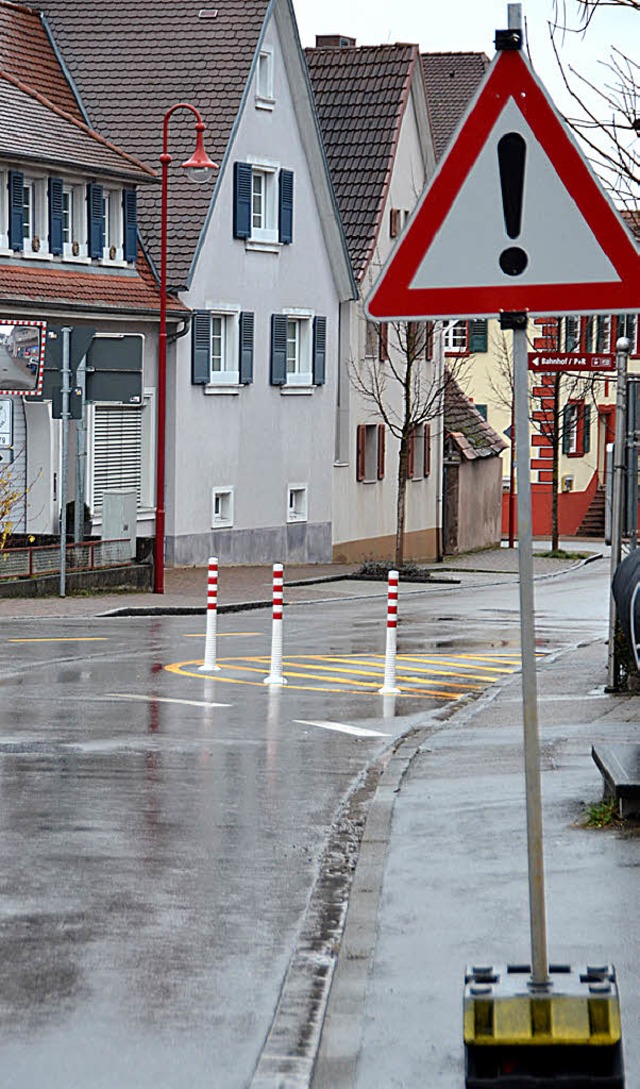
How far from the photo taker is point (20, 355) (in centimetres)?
3394

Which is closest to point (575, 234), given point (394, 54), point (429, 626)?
point (429, 626)

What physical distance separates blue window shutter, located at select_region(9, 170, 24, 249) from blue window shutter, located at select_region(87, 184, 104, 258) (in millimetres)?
2190

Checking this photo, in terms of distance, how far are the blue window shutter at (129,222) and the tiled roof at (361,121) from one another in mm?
11359

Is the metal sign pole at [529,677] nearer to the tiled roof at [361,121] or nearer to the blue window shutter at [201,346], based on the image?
the blue window shutter at [201,346]

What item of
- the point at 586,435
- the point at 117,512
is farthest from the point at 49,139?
the point at 586,435

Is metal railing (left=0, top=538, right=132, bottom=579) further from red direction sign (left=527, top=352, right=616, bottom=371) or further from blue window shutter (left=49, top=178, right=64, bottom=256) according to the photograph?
red direction sign (left=527, top=352, right=616, bottom=371)

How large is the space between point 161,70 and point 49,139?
7569mm

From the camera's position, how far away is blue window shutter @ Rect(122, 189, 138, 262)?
131ft

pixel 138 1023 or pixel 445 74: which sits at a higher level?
pixel 445 74

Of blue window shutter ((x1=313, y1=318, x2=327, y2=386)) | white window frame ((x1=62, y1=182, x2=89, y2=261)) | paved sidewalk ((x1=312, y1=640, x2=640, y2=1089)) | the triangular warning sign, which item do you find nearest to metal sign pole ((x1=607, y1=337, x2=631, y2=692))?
paved sidewalk ((x1=312, y1=640, x2=640, y2=1089))

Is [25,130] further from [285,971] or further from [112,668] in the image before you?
[285,971]

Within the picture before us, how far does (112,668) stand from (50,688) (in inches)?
93.0

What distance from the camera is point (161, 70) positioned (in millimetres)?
45000

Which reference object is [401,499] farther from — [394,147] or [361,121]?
[361,121]
